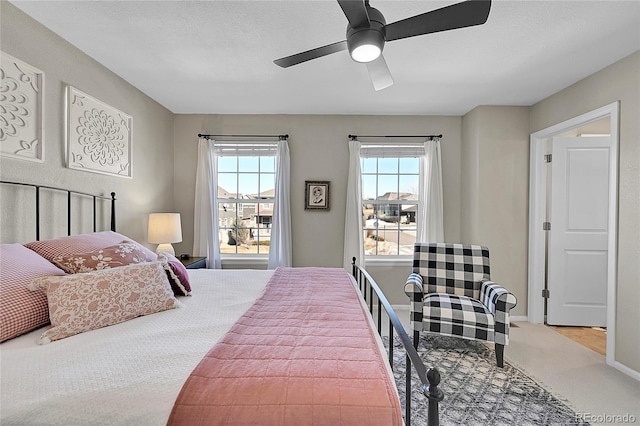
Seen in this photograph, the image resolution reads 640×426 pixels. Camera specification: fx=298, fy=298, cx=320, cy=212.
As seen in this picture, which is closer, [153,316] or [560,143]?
[153,316]

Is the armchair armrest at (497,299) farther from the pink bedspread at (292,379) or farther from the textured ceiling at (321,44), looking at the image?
the textured ceiling at (321,44)

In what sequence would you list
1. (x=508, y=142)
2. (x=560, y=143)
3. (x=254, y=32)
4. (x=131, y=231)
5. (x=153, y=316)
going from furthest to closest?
(x=508, y=142) → (x=560, y=143) → (x=131, y=231) → (x=254, y=32) → (x=153, y=316)

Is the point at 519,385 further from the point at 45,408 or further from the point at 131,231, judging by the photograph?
the point at 131,231

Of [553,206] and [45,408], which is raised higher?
[553,206]

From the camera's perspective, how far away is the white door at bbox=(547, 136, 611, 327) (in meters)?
3.23

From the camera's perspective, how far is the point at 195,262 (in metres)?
3.36

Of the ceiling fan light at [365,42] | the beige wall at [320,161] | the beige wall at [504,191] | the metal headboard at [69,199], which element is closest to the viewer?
the ceiling fan light at [365,42]

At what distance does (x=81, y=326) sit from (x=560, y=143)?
14.3 feet

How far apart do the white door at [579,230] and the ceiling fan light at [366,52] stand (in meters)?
2.89

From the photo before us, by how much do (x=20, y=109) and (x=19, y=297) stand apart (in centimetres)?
132

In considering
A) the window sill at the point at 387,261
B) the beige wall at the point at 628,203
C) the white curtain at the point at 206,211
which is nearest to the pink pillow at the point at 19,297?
the white curtain at the point at 206,211

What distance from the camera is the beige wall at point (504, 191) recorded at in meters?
3.50

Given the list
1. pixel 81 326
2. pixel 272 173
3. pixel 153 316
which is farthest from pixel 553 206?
pixel 81 326

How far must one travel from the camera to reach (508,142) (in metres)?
3.51
